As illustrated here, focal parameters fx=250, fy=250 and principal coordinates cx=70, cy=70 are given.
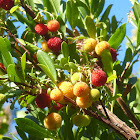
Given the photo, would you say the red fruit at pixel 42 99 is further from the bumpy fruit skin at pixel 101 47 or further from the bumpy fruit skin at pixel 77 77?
the bumpy fruit skin at pixel 101 47

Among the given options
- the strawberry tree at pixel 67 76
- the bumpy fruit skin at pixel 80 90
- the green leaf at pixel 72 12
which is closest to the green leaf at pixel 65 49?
the strawberry tree at pixel 67 76

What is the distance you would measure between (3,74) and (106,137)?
60 cm

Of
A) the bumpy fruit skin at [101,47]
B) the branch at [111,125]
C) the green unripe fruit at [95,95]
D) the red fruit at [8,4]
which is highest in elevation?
the red fruit at [8,4]

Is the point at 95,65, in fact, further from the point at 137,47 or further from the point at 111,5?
the point at 111,5

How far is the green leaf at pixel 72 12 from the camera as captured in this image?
1388 millimetres

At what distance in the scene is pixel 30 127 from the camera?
106 centimetres

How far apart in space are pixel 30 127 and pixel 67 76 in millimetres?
270

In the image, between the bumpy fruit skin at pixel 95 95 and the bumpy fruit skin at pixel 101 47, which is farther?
the bumpy fruit skin at pixel 101 47

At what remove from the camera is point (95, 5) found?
1.54m

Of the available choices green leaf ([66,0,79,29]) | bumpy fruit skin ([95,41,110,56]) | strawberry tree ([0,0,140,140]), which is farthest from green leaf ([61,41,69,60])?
green leaf ([66,0,79,29])

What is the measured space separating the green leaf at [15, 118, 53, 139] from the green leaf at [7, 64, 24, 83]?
161 millimetres

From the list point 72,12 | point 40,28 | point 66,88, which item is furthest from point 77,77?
point 72,12

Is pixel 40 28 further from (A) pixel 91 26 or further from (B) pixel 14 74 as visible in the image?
(B) pixel 14 74

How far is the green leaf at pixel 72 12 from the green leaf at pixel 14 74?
1.77ft
